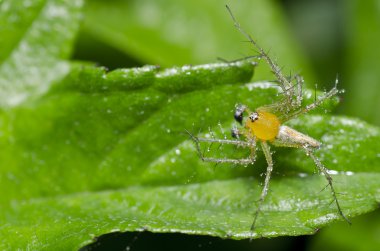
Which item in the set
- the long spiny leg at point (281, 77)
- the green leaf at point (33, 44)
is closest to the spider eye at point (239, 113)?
the long spiny leg at point (281, 77)

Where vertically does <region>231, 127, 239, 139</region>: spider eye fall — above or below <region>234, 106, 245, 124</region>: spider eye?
below

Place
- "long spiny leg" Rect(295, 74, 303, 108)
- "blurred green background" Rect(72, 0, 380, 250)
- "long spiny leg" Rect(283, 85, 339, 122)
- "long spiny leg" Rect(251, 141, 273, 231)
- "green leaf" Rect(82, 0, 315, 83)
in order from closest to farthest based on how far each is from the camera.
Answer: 1. "long spiny leg" Rect(251, 141, 273, 231)
2. "long spiny leg" Rect(283, 85, 339, 122)
3. "long spiny leg" Rect(295, 74, 303, 108)
4. "blurred green background" Rect(72, 0, 380, 250)
5. "green leaf" Rect(82, 0, 315, 83)

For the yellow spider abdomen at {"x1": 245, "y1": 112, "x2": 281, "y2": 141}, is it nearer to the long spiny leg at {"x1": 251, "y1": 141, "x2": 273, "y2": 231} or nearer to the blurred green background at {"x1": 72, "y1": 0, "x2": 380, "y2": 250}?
the long spiny leg at {"x1": 251, "y1": 141, "x2": 273, "y2": 231}

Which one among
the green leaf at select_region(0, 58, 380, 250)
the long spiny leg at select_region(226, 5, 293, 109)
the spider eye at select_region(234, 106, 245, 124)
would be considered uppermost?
the long spiny leg at select_region(226, 5, 293, 109)

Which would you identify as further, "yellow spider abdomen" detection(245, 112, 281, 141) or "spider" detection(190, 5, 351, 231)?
"yellow spider abdomen" detection(245, 112, 281, 141)

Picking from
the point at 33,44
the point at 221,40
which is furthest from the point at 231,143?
the point at 221,40

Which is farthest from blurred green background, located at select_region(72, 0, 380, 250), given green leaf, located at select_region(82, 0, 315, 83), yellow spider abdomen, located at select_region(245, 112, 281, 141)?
yellow spider abdomen, located at select_region(245, 112, 281, 141)

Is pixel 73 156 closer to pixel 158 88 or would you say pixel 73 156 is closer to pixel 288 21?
pixel 158 88

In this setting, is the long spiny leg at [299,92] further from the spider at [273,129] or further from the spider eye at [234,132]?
the spider eye at [234,132]
